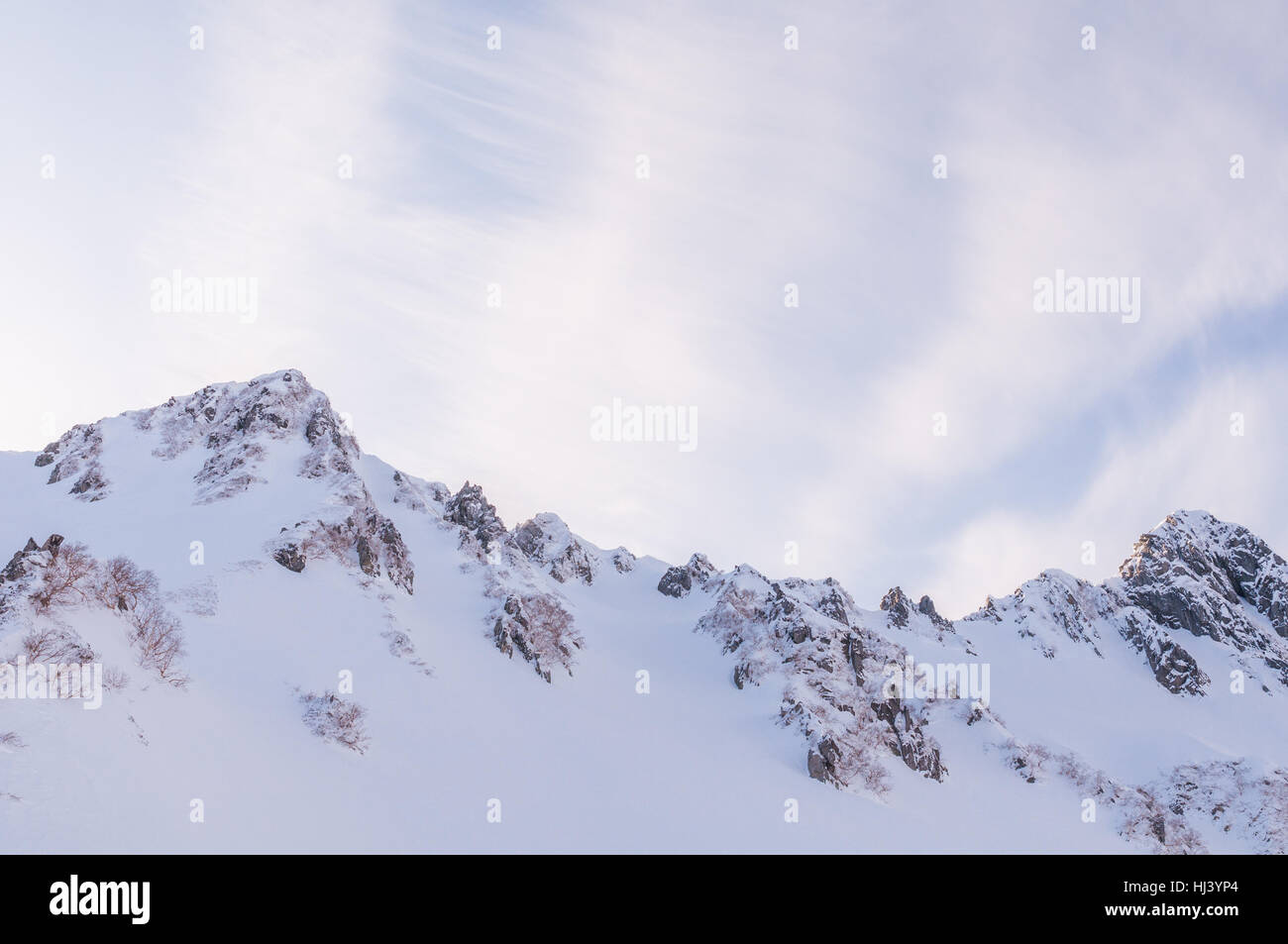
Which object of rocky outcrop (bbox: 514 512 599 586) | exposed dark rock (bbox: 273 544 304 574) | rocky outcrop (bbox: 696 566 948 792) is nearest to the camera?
exposed dark rock (bbox: 273 544 304 574)

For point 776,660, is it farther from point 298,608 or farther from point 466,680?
point 298,608

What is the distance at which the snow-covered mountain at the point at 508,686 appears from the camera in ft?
103

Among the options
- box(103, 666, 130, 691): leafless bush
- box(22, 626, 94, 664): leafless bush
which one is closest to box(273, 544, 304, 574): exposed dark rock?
box(103, 666, 130, 691): leafless bush

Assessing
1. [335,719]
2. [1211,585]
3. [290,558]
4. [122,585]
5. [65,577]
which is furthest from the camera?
[1211,585]

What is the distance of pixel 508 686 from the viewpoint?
190ft

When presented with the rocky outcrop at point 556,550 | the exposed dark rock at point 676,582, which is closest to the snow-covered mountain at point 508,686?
the exposed dark rock at point 676,582

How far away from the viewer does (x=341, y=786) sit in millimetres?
36312

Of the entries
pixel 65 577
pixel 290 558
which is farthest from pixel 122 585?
pixel 290 558

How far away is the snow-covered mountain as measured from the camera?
103ft

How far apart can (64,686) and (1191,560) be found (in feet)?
461

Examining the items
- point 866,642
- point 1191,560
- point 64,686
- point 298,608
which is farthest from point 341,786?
point 1191,560

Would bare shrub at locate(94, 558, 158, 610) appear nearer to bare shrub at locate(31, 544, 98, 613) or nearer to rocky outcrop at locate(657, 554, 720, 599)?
bare shrub at locate(31, 544, 98, 613)

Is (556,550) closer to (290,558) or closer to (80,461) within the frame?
(290,558)

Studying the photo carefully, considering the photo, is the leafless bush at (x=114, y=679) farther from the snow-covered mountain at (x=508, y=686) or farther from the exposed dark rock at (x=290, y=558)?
the exposed dark rock at (x=290, y=558)
